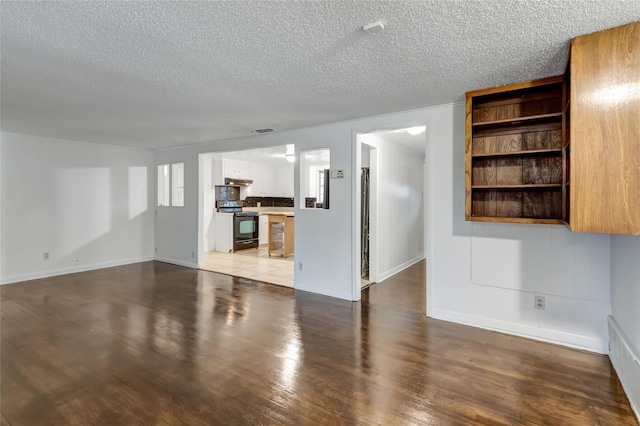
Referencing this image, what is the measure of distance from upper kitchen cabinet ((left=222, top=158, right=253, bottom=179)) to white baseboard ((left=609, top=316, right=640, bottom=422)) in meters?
7.43

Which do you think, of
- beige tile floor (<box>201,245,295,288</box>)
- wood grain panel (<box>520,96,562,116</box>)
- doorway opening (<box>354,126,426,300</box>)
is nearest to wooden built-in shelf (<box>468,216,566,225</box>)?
wood grain panel (<box>520,96,562,116</box>)

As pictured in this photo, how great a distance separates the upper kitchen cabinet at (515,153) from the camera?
2746 millimetres

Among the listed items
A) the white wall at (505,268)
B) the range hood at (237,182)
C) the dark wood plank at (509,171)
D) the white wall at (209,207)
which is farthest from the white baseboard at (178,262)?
the dark wood plank at (509,171)

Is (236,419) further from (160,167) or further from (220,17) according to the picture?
(160,167)

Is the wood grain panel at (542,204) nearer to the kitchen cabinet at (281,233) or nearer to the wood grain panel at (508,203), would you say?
the wood grain panel at (508,203)

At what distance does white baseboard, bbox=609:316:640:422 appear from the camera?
1877 mm

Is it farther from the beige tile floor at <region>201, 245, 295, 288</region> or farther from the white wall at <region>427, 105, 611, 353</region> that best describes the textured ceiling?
the beige tile floor at <region>201, 245, 295, 288</region>

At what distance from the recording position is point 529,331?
2906 mm

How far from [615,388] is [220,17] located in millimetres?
3421

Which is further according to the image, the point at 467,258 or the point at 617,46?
the point at 467,258

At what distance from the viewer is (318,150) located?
4.35m

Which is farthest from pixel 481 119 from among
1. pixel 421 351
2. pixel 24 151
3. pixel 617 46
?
pixel 24 151

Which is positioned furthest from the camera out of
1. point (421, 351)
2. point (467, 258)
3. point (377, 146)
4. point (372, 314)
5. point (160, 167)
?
point (160, 167)

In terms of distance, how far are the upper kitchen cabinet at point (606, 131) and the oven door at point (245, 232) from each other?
671cm
